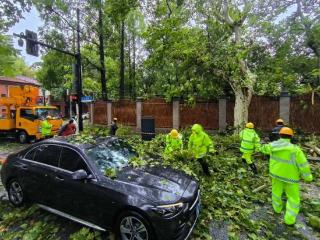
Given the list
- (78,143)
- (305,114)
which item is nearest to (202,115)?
(305,114)

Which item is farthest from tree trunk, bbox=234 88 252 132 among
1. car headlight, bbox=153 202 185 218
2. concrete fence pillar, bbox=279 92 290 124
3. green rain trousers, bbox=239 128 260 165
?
car headlight, bbox=153 202 185 218

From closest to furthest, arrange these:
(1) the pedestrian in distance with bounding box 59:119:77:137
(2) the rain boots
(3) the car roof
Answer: (3) the car roof
(2) the rain boots
(1) the pedestrian in distance with bounding box 59:119:77:137

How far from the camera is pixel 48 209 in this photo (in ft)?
17.0

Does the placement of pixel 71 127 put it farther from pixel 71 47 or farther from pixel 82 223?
pixel 71 47

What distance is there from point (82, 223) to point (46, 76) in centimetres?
3623

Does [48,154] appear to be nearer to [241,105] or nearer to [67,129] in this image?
[67,129]

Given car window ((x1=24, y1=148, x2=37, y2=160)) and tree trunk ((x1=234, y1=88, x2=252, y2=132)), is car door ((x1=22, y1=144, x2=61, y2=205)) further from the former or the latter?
tree trunk ((x1=234, y1=88, x2=252, y2=132))

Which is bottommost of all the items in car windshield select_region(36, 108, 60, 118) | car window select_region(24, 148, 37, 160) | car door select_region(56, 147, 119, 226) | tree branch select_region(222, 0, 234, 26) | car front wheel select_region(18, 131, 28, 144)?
car front wheel select_region(18, 131, 28, 144)

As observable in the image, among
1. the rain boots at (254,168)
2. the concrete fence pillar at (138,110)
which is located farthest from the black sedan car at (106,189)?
the concrete fence pillar at (138,110)

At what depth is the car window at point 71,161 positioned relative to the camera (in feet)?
15.9

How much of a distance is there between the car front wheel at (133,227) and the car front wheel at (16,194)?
2.69 meters

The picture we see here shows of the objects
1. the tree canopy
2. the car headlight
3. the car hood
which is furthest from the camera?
the tree canopy

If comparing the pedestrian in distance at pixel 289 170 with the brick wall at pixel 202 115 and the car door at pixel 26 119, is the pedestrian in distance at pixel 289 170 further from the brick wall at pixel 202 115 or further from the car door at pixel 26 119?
the car door at pixel 26 119

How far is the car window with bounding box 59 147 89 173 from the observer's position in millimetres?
4843
